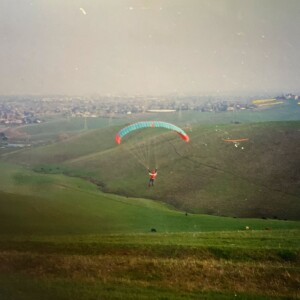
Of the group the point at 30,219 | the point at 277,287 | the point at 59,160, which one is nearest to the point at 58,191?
the point at 30,219

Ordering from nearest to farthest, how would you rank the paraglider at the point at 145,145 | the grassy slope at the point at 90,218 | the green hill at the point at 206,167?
the grassy slope at the point at 90,218, the green hill at the point at 206,167, the paraglider at the point at 145,145

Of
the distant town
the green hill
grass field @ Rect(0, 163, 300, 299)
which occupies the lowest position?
the green hill

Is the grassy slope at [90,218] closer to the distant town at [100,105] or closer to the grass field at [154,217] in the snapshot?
the grass field at [154,217]

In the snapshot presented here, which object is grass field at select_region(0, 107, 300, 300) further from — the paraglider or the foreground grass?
the paraglider

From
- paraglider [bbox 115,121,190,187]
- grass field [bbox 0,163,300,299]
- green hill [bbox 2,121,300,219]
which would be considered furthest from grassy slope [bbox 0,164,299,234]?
paraglider [bbox 115,121,190,187]

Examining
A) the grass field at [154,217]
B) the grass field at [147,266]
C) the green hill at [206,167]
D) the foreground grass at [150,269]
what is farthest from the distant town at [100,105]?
the foreground grass at [150,269]
